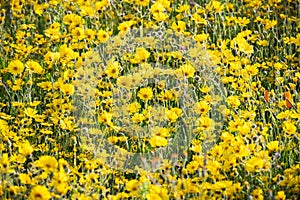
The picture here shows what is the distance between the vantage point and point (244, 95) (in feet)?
12.3

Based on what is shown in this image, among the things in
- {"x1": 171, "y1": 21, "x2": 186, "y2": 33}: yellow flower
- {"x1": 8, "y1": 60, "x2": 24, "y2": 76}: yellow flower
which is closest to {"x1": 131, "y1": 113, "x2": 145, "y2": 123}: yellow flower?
{"x1": 8, "y1": 60, "x2": 24, "y2": 76}: yellow flower

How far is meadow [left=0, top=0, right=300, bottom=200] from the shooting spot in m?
3.02

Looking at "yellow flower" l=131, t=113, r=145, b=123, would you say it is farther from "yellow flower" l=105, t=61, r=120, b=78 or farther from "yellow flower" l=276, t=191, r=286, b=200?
"yellow flower" l=276, t=191, r=286, b=200

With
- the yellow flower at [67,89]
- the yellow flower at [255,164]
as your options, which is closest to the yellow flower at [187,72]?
the yellow flower at [67,89]

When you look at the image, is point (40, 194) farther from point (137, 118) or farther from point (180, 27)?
point (180, 27)

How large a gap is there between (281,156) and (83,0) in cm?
208

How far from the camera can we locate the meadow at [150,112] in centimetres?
302

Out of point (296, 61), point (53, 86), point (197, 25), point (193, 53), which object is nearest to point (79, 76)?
point (53, 86)

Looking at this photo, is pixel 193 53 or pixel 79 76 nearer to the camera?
pixel 79 76

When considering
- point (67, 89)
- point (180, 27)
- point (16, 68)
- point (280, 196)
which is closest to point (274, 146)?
point (280, 196)

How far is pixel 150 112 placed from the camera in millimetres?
3674

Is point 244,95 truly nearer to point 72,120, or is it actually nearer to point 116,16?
point 72,120

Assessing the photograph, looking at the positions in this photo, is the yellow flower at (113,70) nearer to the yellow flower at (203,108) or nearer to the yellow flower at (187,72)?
the yellow flower at (187,72)

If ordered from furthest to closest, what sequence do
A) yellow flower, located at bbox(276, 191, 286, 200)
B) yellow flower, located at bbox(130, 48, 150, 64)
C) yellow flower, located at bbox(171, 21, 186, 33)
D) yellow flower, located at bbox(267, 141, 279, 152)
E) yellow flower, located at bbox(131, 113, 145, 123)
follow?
1. yellow flower, located at bbox(171, 21, 186, 33)
2. yellow flower, located at bbox(130, 48, 150, 64)
3. yellow flower, located at bbox(131, 113, 145, 123)
4. yellow flower, located at bbox(267, 141, 279, 152)
5. yellow flower, located at bbox(276, 191, 286, 200)
